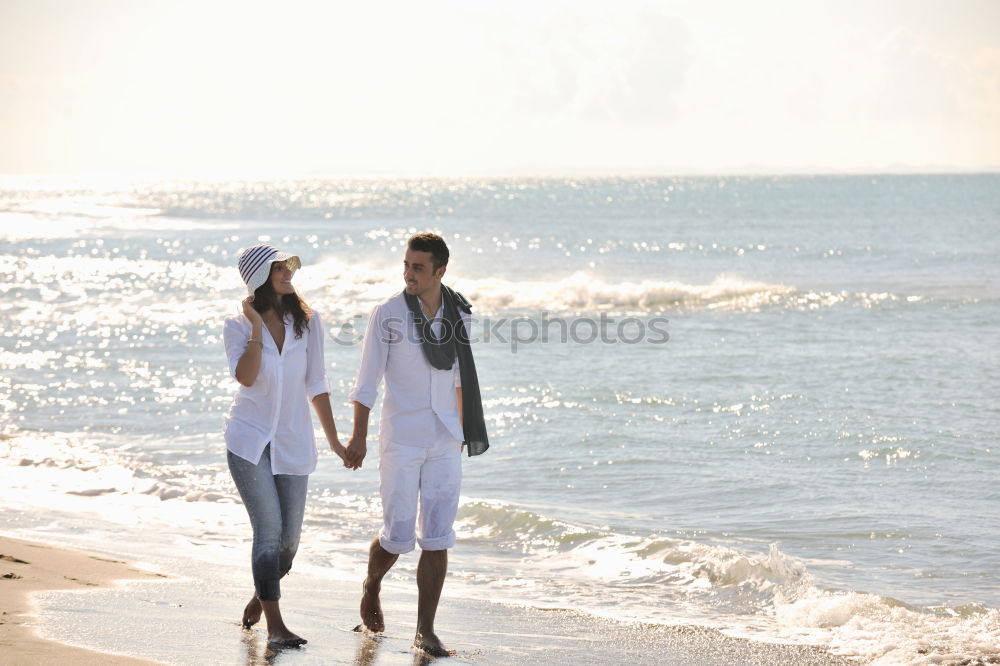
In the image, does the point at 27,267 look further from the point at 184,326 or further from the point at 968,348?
the point at 968,348

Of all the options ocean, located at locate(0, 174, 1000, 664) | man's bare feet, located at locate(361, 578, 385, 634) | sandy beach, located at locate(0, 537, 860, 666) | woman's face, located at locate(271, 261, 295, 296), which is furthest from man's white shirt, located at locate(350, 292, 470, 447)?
ocean, located at locate(0, 174, 1000, 664)

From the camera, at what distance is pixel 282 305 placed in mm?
4664

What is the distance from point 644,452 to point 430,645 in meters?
5.70

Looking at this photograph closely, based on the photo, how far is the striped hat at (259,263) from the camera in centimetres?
459

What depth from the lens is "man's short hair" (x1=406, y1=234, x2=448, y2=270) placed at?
15.6ft

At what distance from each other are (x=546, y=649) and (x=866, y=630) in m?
1.76

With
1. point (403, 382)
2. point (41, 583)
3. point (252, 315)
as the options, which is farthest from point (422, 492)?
point (41, 583)

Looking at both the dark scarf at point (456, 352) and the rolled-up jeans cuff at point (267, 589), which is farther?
the dark scarf at point (456, 352)

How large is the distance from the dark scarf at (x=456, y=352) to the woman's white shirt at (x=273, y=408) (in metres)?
0.51

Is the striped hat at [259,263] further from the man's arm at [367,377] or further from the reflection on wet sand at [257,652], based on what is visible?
the reflection on wet sand at [257,652]

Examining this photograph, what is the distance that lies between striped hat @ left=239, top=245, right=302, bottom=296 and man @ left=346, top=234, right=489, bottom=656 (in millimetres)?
453

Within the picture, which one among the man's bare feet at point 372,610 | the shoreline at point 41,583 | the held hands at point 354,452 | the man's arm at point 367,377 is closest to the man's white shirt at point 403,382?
the man's arm at point 367,377

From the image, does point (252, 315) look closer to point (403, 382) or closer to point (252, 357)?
point (252, 357)

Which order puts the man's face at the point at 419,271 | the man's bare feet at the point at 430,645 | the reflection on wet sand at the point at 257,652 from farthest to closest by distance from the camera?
1. the man's face at the point at 419,271
2. the man's bare feet at the point at 430,645
3. the reflection on wet sand at the point at 257,652
